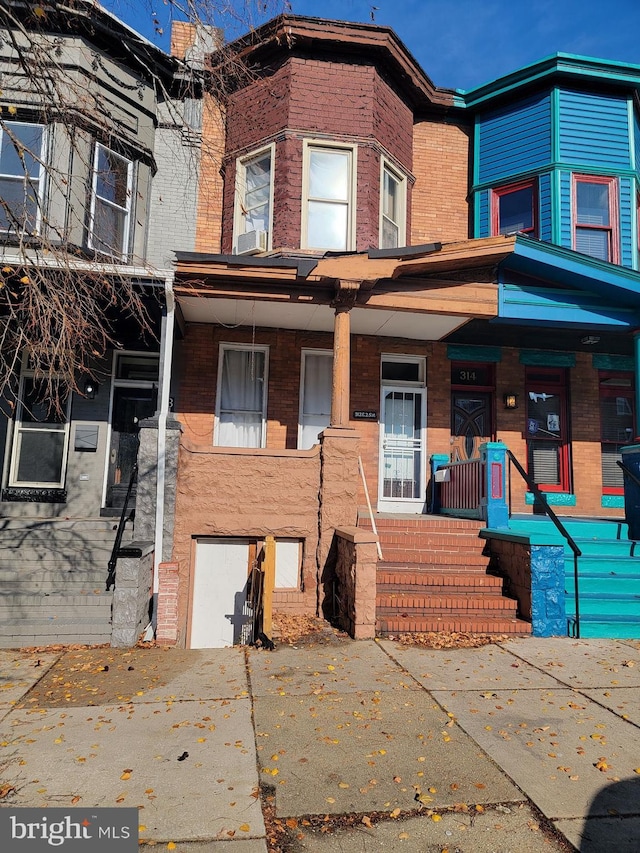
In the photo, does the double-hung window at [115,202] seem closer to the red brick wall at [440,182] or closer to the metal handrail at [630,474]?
the red brick wall at [440,182]

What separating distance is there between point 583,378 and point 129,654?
31.2 feet

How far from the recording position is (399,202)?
38.7 ft

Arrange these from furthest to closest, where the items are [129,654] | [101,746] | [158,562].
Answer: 1. [158,562]
2. [129,654]
3. [101,746]

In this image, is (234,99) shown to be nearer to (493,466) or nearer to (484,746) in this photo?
(493,466)

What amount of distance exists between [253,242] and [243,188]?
59.4 inches

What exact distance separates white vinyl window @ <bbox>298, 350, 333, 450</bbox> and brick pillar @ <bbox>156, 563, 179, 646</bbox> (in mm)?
4369

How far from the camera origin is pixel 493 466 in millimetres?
8516

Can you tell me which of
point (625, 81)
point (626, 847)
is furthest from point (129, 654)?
point (625, 81)

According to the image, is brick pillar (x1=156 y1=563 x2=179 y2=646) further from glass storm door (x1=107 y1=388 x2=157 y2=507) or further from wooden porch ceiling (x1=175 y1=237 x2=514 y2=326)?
wooden porch ceiling (x1=175 y1=237 x2=514 y2=326)

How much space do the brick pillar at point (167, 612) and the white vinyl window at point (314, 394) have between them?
4369 millimetres

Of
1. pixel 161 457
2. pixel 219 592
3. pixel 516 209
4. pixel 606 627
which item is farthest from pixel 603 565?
pixel 516 209

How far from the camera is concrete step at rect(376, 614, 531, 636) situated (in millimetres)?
6812

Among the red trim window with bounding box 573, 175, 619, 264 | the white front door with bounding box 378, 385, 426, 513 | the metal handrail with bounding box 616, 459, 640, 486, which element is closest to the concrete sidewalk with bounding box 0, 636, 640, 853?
the metal handrail with bounding box 616, 459, 640, 486

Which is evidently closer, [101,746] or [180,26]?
[101,746]
